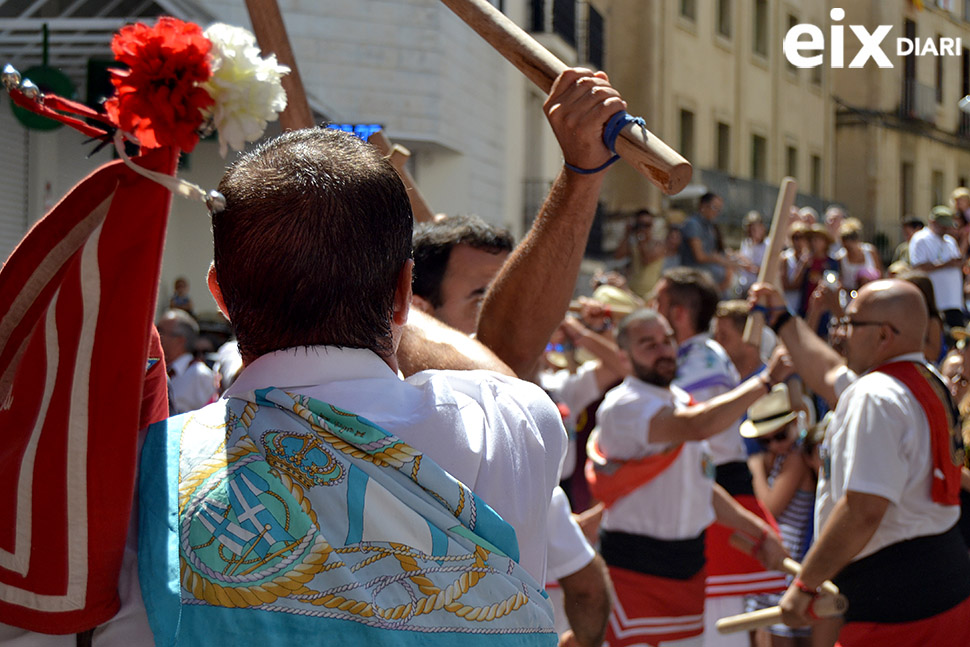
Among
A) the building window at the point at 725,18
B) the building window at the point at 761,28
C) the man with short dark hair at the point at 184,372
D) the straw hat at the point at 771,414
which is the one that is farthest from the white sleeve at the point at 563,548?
the building window at the point at 761,28

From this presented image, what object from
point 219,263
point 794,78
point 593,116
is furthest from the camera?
point 794,78

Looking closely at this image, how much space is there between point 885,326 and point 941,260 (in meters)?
8.36

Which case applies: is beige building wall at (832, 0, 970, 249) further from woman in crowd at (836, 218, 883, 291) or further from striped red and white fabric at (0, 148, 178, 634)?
striped red and white fabric at (0, 148, 178, 634)

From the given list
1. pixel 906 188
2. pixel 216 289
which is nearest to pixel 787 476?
pixel 216 289

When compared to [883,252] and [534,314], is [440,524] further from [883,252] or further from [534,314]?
[883,252]

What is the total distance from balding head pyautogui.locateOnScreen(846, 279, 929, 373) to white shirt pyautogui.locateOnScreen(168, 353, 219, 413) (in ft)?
15.7

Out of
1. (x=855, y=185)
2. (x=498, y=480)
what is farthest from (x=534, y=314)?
(x=855, y=185)

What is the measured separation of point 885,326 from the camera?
4078 millimetres

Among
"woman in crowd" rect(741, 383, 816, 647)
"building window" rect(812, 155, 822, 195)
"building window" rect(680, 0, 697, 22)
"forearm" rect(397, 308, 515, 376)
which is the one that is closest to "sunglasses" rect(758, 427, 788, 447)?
"woman in crowd" rect(741, 383, 816, 647)

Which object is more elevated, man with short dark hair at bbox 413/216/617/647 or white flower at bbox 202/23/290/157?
white flower at bbox 202/23/290/157

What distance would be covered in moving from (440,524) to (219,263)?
1.53 feet

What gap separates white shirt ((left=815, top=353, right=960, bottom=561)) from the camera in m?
3.80

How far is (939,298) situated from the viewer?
450 inches

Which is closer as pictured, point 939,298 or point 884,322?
point 884,322
